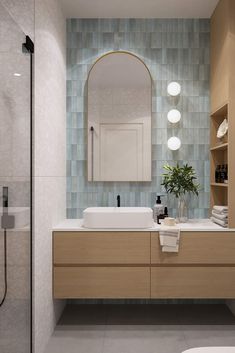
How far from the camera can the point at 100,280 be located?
263 centimetres

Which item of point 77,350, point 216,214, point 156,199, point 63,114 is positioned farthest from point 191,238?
point 63,114

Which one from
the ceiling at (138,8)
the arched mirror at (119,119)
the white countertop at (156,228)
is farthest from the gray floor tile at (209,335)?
the ceiling at (138,8)

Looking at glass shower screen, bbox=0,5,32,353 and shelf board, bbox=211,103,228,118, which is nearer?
glass shower screen, bbox=0,5,32,353

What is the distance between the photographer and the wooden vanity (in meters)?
2.62

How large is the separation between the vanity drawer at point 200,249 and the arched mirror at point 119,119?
762 millimetres

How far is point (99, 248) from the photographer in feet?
8.61

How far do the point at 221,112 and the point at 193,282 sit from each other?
1491 millimetres

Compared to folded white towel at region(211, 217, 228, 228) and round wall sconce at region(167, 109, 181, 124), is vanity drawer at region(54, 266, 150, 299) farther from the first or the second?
round wall sconce at region(167, 109, 181, 124)

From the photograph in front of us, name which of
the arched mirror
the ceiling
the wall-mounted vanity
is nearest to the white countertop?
the wall-mounted vanity

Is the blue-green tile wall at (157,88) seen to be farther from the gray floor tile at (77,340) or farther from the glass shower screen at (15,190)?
the glass shower screen at (15,190)

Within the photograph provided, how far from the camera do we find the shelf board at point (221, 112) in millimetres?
2795

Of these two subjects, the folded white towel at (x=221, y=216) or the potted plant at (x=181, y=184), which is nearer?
the folded white towel at (x=221, y=216)

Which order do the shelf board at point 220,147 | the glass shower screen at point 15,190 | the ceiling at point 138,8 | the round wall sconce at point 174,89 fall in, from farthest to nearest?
1. the round wall sconce at point 174,89
2. the ceiling at point 138,8
3. the shelf board at point 220,147
4. the glass shower screen at point 15,190

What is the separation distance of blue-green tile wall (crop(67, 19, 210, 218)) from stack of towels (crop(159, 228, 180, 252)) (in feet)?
2.09
